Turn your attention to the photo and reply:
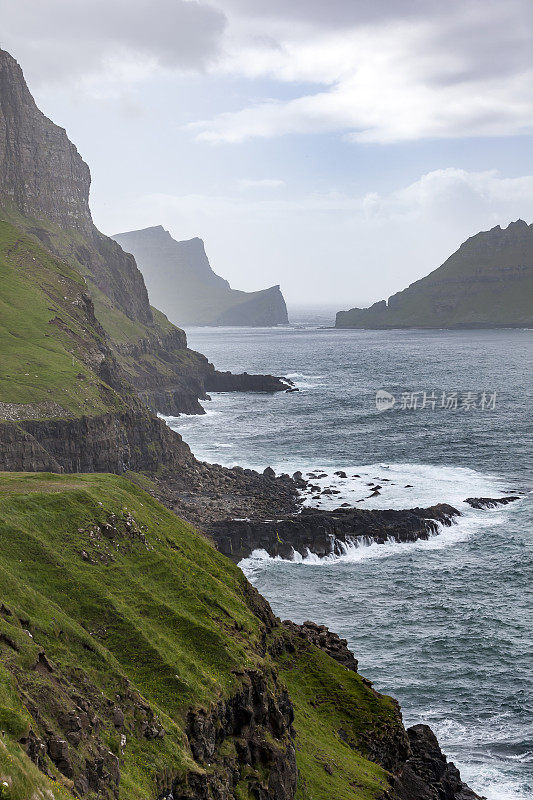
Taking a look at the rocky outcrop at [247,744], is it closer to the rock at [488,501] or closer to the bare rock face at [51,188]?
the rock at [488,501]

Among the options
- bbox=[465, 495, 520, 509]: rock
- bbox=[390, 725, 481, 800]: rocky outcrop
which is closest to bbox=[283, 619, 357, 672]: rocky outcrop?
bbox=[390, 725, 481, 800]: rocky outcrop

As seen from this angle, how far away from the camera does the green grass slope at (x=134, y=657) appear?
23.0 meters

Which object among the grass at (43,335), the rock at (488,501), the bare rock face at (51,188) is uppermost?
the bare rock face at (51,188)

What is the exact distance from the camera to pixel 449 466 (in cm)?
10119

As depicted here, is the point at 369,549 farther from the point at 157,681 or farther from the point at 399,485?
the point at 157,681

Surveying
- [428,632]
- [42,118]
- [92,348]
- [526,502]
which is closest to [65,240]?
[42,118]

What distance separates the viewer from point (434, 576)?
64500 mm

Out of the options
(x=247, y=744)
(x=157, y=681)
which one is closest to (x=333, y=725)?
(x=247, y=744)

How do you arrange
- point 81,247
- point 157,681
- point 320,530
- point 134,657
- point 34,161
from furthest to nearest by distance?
point 81,247 → point 34,161 → point 320,530 → point 134,657 → point 157,681

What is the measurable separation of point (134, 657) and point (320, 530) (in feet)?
144

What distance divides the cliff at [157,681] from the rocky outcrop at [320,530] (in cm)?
2566

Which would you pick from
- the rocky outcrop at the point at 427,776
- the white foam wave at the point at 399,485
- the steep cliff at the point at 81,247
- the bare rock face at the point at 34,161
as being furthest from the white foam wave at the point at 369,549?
the bare rock face at the point at 34,161

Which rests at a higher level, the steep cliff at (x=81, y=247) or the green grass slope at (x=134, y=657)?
the steep cliff at (x=81, y=247)

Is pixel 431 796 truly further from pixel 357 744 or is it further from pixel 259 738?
pixel 259 738
